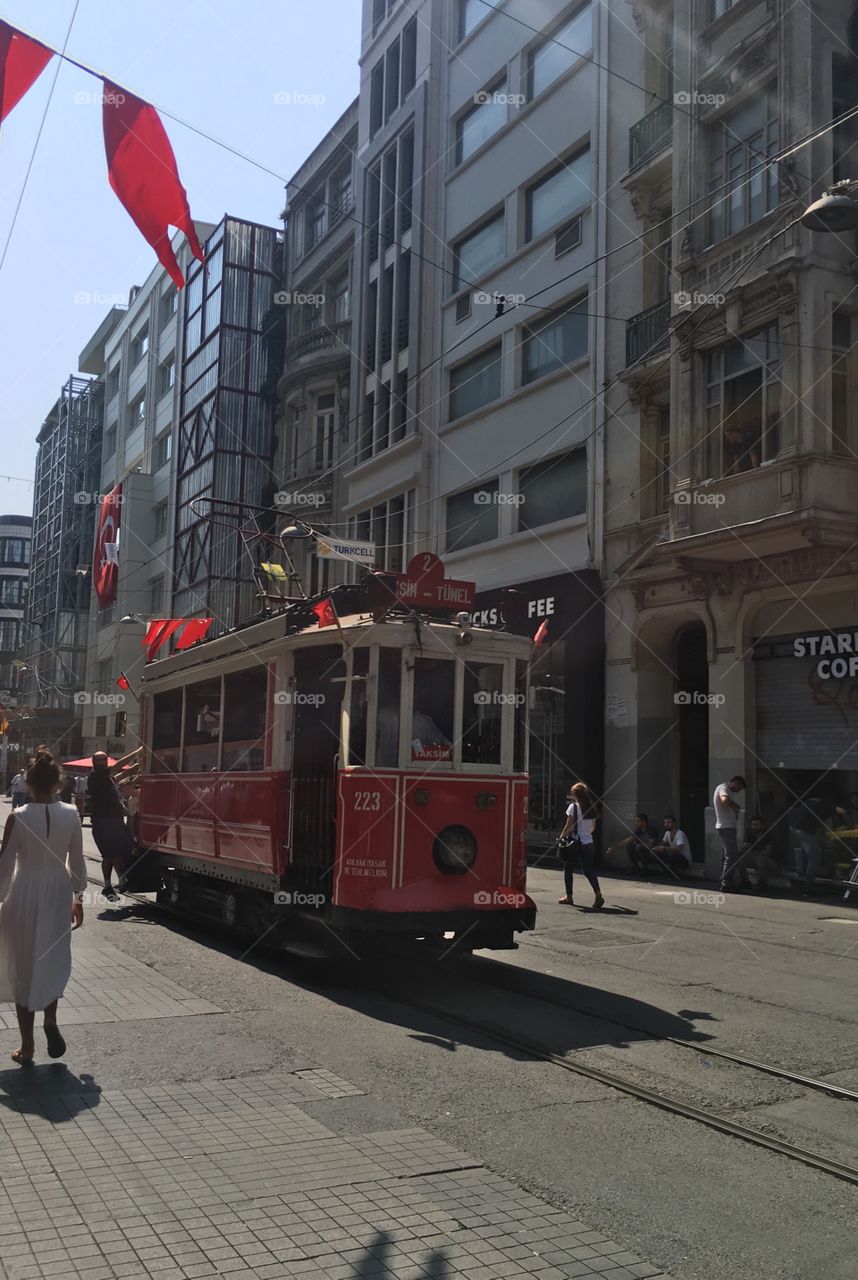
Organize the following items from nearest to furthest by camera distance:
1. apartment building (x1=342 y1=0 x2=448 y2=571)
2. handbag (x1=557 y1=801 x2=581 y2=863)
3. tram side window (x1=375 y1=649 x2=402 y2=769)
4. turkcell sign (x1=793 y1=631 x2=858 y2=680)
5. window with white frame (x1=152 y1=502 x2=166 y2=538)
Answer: tram side window (x1=375 y1=649 x2=402 y2=769) < handbag (x1=557 y1=801 x2=581 y2=863) < turkcell sign (x1=793 y1=631 x2=858 y2=680) < apartment building (x1=342 y1=0 x2=448 y2=571) < window with white frame (x1=152 y1=502 x2=166 y2=538)

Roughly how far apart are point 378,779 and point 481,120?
79.2 ft

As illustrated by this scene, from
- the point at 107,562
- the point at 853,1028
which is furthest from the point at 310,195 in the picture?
the point at 853,1028

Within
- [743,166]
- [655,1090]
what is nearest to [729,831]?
[743,166]

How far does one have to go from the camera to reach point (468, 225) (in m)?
28.4

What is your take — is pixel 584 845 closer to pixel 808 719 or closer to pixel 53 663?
pixel 808 719

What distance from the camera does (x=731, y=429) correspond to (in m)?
18.8

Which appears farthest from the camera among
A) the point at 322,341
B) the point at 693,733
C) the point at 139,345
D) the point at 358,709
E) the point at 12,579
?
the point at 12,579

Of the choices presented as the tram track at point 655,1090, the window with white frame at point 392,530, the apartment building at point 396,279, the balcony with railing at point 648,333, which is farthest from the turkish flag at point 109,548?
the tram track at point 655,1090

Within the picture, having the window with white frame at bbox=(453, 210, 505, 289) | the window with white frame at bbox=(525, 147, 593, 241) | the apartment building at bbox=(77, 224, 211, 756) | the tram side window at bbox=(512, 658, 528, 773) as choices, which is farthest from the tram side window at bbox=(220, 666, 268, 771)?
the apartment building at bbox=(77, 224, 211, 756)

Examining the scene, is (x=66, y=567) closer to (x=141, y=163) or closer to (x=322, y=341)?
(x=322, y=341)

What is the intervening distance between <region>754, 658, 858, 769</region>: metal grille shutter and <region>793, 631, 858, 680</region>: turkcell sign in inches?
5.8

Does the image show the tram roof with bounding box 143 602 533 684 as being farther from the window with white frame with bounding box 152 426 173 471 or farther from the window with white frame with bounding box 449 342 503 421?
the window with white frame with bounding box 152 426 173 471

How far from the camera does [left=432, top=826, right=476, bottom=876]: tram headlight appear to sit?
30.0 feet

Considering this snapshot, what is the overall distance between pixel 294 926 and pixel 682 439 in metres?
12.5
